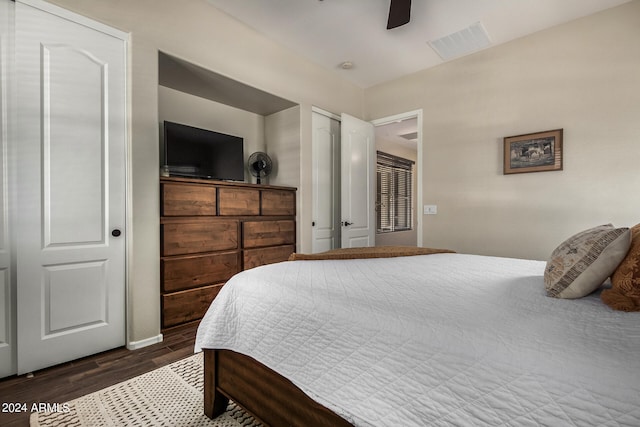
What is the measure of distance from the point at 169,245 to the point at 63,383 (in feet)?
3.42

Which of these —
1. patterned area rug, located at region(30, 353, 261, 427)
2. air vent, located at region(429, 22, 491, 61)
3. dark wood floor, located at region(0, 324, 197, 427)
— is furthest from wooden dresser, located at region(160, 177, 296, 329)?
air vent, located at region(429, 22, 491, 61)

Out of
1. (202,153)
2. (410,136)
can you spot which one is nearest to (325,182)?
(202,153)

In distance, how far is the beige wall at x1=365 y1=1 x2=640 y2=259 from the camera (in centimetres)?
261

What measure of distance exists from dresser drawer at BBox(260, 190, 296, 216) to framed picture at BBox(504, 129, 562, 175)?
230 cm

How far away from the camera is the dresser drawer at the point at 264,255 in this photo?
303cm

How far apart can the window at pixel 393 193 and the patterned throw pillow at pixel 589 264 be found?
4.56 meters

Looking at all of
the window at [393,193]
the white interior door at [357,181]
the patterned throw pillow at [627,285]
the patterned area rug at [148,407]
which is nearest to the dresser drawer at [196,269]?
the patterned area rug at [148,407]

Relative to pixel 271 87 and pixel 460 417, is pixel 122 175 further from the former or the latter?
pixel 460 417

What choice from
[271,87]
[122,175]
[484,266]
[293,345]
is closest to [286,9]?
[271,87]

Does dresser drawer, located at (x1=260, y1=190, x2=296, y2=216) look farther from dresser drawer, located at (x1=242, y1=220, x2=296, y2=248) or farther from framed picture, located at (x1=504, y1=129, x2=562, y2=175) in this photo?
framed picture, located at (x1=504, y1=129, x2=562, y2=175)

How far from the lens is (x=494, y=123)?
3.26m

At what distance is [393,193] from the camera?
20.0ft

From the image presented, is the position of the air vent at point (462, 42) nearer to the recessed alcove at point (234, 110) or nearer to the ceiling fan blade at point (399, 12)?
the ceiling fan blade at point (399, 12)

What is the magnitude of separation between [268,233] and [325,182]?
43.0 inches
